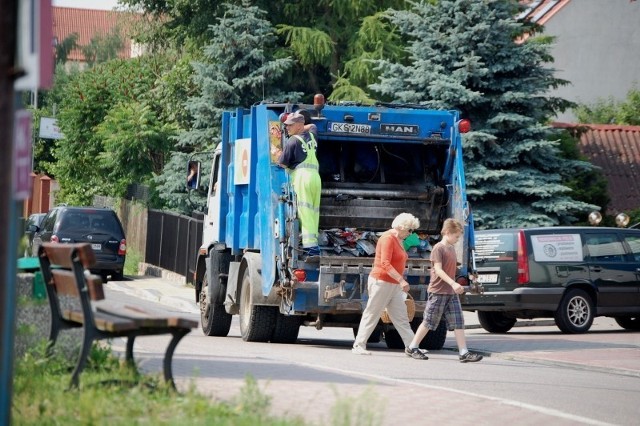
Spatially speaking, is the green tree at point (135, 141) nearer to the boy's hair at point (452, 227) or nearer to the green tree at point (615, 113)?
the green tree at point (615, 113)

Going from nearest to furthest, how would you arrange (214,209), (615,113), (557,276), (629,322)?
(214,209), (557,276), (629,322), (615,113)

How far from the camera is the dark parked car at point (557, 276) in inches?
797

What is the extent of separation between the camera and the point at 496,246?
2062cm

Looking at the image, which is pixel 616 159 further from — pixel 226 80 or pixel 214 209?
pixel 214 209

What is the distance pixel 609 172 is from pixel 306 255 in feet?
68.1

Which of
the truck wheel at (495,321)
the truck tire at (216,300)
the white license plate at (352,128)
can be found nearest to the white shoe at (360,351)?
the white license plate at (352,128)

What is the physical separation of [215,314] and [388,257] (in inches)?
160

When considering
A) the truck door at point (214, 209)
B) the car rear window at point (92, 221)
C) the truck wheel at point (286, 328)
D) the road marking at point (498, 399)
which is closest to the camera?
the road marking at point (498, 399)

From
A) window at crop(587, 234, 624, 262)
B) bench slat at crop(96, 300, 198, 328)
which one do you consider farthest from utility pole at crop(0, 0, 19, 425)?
window at crop(587, 234, 624, 262)

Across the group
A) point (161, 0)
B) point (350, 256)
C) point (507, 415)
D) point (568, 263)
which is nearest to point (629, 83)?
point (161, 0)

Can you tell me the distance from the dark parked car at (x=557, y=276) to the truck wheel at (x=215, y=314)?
388 centimetres

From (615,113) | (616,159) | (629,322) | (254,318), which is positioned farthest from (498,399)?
(615,113)

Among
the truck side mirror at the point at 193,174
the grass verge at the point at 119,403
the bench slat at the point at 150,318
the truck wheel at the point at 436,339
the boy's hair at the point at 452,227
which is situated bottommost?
the truck wheel at the point at 436,339

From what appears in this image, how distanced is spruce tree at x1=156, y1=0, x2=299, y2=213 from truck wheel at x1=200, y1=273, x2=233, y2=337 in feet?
44.3
